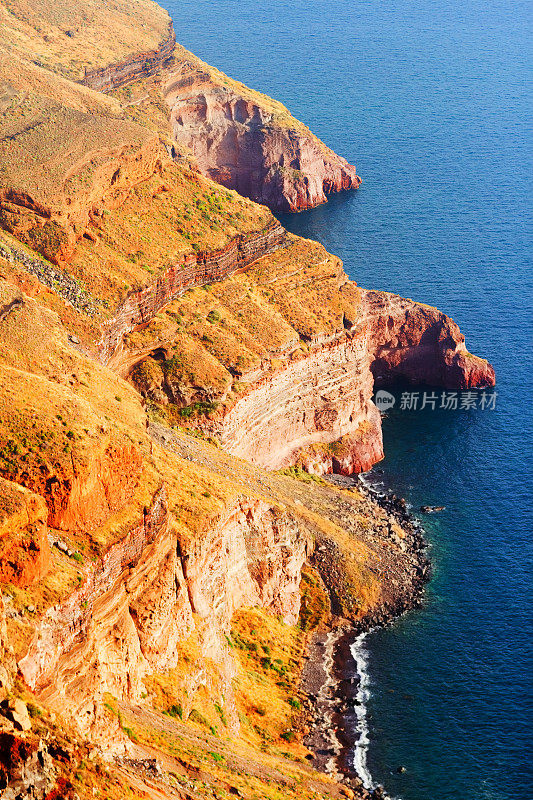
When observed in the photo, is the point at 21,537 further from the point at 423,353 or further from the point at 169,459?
the point at 423,353

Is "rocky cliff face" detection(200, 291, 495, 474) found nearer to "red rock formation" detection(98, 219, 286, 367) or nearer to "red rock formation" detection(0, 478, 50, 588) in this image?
"red rock formation" detection(98, 219, 286, 367)

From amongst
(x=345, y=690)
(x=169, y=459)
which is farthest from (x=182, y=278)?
(x=345, y=690)

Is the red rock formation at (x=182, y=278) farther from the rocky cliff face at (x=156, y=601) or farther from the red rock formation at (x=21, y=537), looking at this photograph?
the red rock formation at (x=21, y=537)

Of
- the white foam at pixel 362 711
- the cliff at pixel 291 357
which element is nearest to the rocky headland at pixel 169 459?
the cliff at pixel 291 357

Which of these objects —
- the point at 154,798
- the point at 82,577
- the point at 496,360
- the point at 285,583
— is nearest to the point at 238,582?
the point at 285,583

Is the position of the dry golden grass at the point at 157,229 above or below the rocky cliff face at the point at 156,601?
above

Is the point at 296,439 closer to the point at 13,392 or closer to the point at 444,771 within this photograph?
the point at 444,771

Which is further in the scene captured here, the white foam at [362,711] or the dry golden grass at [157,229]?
the dry golden grass at [157,229]
